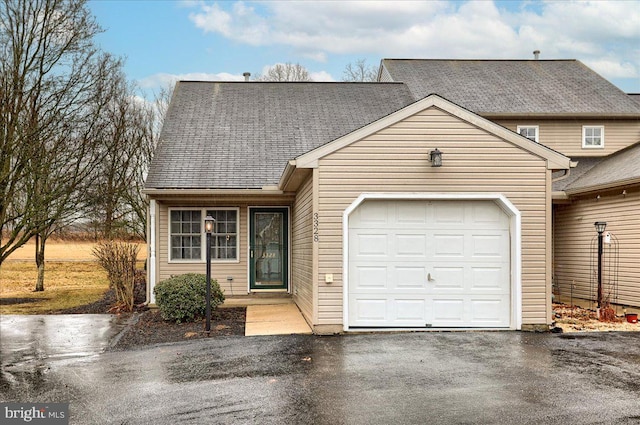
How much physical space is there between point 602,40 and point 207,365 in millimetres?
20382

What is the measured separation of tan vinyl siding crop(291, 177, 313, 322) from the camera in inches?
409

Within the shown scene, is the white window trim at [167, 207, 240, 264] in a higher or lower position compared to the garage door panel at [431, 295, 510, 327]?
higher

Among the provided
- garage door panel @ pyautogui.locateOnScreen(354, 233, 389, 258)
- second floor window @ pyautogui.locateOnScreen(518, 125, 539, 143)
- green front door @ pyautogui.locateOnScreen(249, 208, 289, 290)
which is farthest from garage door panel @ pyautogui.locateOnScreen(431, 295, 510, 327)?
second floor window @ pyautogui.locateOnScreen(518, 125, 539, 143)

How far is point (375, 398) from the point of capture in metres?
5.92

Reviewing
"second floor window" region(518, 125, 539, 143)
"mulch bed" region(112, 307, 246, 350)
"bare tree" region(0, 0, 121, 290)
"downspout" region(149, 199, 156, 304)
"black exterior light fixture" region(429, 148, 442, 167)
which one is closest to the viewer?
"mulch bed" region(112, 307, 246, 350)

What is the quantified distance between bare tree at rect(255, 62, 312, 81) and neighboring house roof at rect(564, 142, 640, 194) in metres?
25.2

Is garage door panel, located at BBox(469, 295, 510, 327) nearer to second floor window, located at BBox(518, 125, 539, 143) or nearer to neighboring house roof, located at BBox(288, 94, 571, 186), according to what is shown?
neighboring house roof, located at BBox(288, 94, 571, 186)

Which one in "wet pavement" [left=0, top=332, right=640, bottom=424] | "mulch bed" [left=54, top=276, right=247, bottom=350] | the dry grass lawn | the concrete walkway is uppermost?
"wet pavement" [left=0, top=332, right=640, bottom=424]

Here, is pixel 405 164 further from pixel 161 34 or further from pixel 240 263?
pixel 161 34

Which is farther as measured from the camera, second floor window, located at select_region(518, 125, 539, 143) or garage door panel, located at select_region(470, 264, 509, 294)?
second floor window, located at select_region(518, 125, 539, 143)

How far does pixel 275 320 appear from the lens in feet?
36.3

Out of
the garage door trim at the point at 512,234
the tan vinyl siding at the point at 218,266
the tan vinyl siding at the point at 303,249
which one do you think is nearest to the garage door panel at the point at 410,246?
the garage door trim at the point at 512,234

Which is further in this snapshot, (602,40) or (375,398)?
(602,40)

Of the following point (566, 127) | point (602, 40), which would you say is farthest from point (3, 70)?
point (602, 40)
